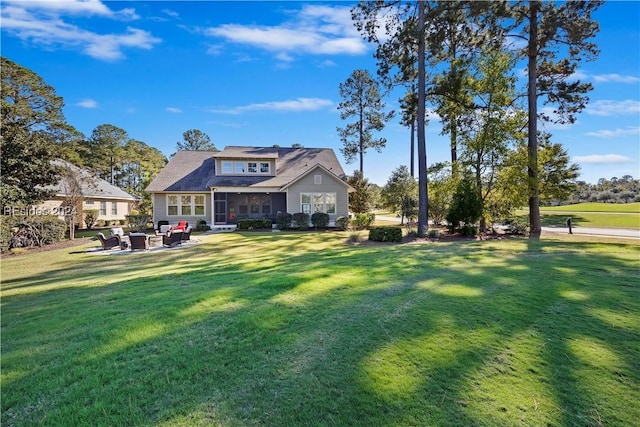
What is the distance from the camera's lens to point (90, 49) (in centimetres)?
1319

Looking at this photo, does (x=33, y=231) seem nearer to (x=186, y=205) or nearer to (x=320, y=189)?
(x=186, y=205)

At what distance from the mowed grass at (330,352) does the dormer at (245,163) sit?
63.4ft

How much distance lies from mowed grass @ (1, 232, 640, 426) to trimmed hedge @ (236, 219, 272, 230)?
15.1 meters

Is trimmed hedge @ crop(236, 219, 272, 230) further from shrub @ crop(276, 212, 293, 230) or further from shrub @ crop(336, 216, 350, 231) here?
shrub @ crop(336, 216, 350, 231)

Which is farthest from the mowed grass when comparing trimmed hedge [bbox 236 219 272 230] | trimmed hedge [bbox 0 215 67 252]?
trimmed hedge [bbox 236 219 272 230]

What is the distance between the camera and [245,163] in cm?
2539

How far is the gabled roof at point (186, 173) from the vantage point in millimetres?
23531

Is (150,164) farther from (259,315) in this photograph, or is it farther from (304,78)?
(259,315)

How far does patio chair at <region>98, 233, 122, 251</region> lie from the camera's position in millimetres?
13703

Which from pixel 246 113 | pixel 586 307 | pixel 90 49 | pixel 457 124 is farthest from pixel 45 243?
pixel 457 124

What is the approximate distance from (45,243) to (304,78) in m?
16.5

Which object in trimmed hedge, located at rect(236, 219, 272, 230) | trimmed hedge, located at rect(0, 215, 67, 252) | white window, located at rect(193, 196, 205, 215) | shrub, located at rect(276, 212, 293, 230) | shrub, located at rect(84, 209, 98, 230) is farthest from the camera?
shrub, located at rect(84, 209, 98, 230)

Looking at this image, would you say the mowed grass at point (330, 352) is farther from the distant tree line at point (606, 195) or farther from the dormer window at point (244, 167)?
the distant tree line at point (606, 195)

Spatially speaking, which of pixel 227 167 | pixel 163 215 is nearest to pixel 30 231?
pixel 163 215
